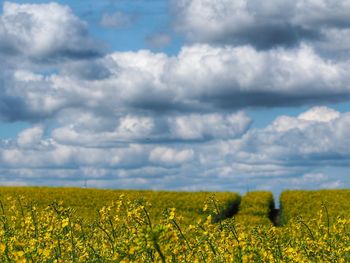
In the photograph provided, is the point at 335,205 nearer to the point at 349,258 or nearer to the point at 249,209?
the point at 249,209

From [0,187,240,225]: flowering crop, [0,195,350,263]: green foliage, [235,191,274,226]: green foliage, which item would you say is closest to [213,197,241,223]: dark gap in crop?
[0,187,240,225]: flowering crop

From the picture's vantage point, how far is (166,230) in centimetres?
452

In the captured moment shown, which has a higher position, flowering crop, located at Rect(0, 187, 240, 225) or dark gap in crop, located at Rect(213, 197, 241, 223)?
flowering crop, located at Rect(0, 187, 240, 225)

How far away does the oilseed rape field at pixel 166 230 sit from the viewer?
740 cm

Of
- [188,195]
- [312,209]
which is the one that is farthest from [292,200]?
[188,195]

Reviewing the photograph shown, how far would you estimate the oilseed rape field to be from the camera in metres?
7.40

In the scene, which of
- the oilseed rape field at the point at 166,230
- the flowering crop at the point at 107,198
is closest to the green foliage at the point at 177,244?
the oilseed rape field at the point at 166,230

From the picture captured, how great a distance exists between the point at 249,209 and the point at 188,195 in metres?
4.20

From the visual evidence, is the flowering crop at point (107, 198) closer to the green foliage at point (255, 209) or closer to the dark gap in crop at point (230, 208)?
the dark gap in crop at point (230, 208)

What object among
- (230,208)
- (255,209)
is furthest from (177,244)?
(230,208)

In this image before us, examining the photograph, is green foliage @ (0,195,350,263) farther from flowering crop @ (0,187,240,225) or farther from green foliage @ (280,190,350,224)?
green foliage @ (280,190,350,224)

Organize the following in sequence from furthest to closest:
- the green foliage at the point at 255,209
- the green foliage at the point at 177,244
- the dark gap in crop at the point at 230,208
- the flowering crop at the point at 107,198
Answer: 1. the dark gap in crop at the point at 230,208
2. the flowering crop at the point at 107,198
3. the green foliage at the point at 255,209
4. the green foliage at the point at 177,244

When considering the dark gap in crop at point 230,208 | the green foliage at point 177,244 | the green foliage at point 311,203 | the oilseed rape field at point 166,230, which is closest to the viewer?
the oilseed rape field at point 166,230

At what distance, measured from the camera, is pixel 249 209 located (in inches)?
1344
